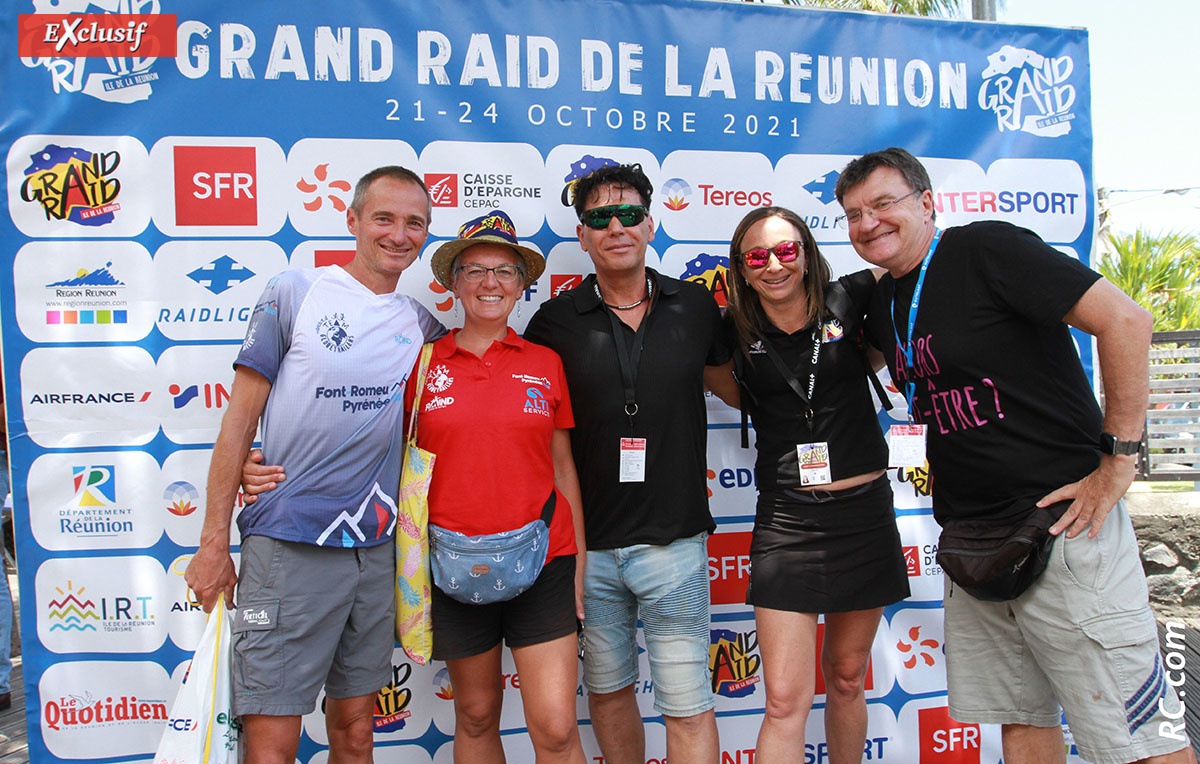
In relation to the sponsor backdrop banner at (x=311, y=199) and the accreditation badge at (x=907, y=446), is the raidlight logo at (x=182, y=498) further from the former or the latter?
the accreditation badge at (x=907, y=446)

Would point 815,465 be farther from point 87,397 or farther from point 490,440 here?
point 87,397

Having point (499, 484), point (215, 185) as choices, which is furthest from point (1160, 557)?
point (215, 185)

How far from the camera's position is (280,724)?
2008 millimetres

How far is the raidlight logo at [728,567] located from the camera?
303cm

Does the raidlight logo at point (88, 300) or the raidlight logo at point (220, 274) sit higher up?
the raidlight logo at point (220, 274)

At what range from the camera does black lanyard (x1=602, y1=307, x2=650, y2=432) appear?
2307 mm

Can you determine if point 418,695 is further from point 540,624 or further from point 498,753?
point 540,624

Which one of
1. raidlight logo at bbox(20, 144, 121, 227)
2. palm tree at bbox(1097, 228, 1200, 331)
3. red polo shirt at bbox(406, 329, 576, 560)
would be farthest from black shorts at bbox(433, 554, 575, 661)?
palm tree at bbox(1097, 228, 1200, 331)

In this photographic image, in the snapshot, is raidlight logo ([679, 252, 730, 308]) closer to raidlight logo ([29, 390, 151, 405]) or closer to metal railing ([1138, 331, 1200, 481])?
raidlight logo ([29, 390, 151, 405])

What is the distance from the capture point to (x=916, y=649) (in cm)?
316

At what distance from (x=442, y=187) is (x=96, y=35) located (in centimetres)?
134

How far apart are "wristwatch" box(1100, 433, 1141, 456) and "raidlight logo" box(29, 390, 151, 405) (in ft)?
10.2

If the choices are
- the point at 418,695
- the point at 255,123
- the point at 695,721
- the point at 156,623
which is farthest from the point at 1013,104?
the point at 156,623

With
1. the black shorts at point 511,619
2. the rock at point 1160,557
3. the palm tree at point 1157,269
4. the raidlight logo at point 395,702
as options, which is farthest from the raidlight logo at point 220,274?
the palm tree at point 1157,269
